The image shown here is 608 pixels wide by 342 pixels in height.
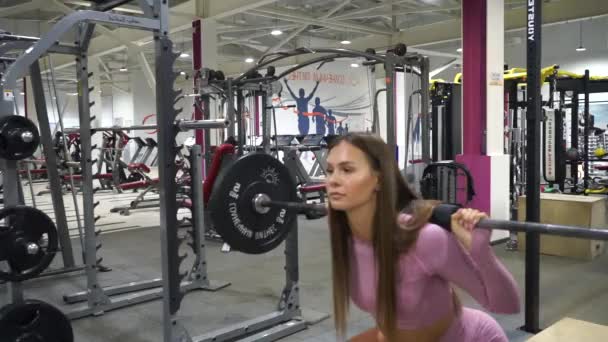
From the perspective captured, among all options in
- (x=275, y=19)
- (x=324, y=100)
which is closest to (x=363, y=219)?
(x=324, y=100)

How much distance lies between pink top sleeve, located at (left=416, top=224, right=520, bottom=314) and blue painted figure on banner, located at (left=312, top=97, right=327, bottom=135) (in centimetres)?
936

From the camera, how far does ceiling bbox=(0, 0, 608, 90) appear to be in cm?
815

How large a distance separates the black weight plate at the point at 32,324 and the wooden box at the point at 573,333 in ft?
6.92

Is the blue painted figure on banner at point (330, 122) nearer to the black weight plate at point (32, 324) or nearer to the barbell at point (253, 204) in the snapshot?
the barbell at point (253, 204)

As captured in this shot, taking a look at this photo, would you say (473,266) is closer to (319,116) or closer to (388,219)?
(388,219)

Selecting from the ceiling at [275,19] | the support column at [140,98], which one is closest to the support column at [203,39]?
the ceiling at [275,19]

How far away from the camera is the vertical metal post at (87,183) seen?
3334mm

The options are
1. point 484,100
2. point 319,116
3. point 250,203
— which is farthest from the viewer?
point 319,116

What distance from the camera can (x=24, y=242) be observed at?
2.49 m

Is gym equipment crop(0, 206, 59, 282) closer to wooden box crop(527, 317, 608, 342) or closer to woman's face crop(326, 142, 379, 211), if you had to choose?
woman's face crop(326, 142, 379, 211)

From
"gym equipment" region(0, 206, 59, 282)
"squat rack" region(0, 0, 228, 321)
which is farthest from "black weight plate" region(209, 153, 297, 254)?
"gym equipment" region(0, 206, 59, 282)

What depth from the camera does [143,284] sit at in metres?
3.91

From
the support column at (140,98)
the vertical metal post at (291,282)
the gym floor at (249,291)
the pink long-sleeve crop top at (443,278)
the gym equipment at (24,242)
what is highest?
the support column at (140,98)

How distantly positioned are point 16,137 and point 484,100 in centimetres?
424
